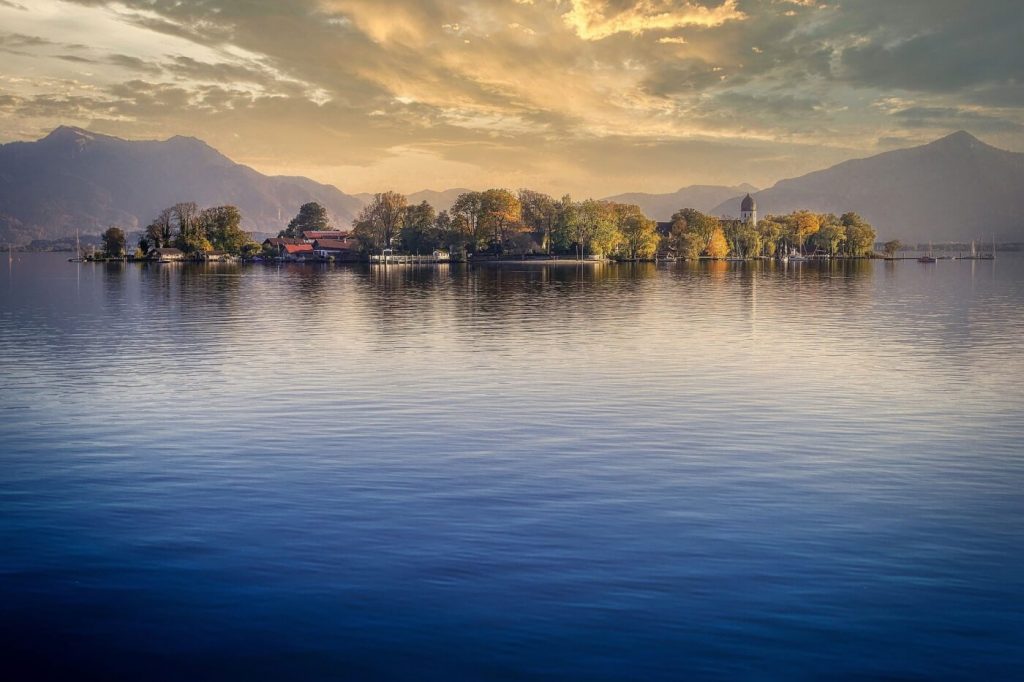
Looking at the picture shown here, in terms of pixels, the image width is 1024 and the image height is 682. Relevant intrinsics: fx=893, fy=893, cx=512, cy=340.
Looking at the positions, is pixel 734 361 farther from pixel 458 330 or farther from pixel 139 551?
pixel 139 551

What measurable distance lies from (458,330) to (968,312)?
4242 centimetres

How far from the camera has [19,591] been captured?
46.9 ft

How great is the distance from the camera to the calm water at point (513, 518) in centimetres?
1244

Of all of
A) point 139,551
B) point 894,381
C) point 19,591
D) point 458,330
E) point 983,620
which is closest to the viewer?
point 983,620

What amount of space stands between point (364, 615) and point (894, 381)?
27.9 metres

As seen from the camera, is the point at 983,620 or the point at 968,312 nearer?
the point at 983,620

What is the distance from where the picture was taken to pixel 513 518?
58.2 feet

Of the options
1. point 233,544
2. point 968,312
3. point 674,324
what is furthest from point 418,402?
point 968,312

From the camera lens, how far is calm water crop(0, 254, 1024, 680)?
12438mm

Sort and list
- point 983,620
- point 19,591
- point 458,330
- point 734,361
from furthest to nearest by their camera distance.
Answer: point 458,330 < point 734,361 < point 19,591 < point 983,620

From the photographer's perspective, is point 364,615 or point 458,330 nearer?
point 364,615

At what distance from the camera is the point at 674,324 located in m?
59.2

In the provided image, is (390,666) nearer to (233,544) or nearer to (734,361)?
(233,544)

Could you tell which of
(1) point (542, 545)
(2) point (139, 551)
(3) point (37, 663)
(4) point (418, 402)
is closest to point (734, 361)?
(4) point (418, 402)
